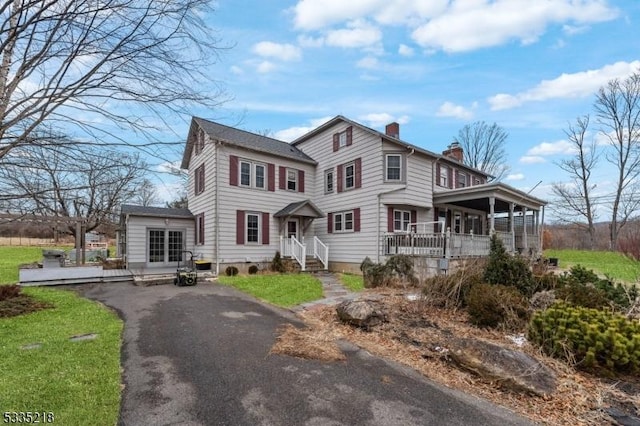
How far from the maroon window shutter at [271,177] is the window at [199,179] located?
345 centimetres

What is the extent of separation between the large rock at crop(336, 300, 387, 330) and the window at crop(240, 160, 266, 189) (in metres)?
10.5

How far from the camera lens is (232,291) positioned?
11156mm

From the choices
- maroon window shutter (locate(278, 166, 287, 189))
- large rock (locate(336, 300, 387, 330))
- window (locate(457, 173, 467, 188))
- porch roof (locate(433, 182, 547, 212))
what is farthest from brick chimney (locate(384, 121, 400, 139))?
large rock (locate(336, 300, 387, 330))

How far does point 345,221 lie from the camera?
55.8 ft

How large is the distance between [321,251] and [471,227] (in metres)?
10.1

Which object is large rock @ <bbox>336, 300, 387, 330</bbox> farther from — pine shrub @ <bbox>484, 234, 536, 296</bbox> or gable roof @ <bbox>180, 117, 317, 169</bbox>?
gable roof @ <bbox>180, 117, 317, 169</bbox>

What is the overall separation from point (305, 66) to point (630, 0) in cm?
943

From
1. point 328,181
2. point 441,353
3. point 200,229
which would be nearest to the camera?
point 441,353

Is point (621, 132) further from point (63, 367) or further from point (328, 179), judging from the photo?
point (63, 367)

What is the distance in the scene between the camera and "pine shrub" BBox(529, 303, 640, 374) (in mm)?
4527

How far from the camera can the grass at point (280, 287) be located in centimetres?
962

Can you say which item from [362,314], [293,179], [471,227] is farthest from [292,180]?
[362,314]

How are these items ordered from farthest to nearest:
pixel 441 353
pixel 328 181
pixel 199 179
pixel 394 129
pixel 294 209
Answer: pixel 394 129
pixel 328 181
pixel 199 179
pixel 294 209
pixel 441 353

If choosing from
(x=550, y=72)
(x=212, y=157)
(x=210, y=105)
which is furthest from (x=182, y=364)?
(x=550, y=72)
